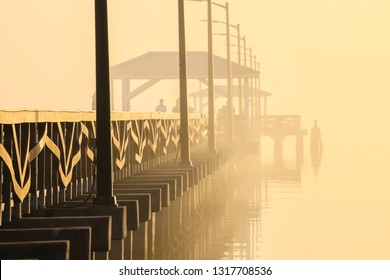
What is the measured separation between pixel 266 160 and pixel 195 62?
12850mm

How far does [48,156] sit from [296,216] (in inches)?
1007

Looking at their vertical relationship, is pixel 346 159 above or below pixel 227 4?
below

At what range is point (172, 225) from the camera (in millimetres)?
40000

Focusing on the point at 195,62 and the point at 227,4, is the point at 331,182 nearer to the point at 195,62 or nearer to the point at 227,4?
the point at 227,4

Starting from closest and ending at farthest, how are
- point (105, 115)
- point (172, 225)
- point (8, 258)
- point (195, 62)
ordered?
1. point (8, 258)
2. point (105, 115)
3. point (172, 225)
4. point (195, 62)

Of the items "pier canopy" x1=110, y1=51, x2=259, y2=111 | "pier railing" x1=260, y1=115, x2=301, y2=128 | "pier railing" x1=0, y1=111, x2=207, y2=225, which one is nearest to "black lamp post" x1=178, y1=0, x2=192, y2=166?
"pier railing" x1=0, y1=111, x2=207, y2=225

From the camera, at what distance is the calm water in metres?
40.3

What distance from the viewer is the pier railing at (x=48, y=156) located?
84.7 ft

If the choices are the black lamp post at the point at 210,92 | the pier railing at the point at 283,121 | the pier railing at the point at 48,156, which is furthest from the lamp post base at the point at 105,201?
the pier railing at the point at 283,121

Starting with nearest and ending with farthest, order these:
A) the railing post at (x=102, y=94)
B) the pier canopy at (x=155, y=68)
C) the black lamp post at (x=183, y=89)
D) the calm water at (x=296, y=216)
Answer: the railing post at (x=102, y=94), the calm water at (x=296, y=216), the black lamp post at (x=183, y=89), the pier canopy at (x=155, y=68)

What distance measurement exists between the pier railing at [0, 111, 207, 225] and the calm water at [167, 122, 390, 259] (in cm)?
362

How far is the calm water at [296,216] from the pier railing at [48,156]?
3.62 metres

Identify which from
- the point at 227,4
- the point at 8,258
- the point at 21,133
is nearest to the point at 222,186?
the point at 227,4

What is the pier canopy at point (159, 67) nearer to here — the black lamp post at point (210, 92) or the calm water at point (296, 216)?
the calm water at point (296, 216)
